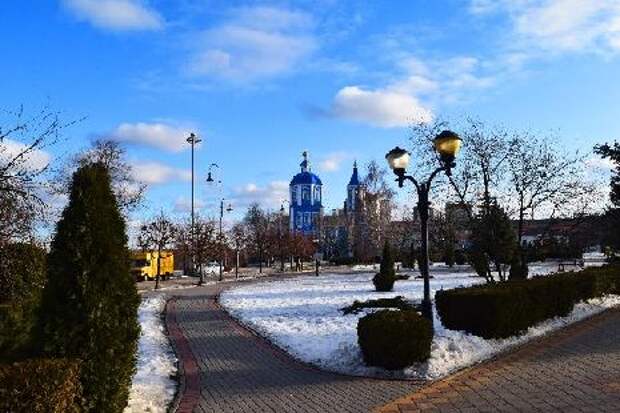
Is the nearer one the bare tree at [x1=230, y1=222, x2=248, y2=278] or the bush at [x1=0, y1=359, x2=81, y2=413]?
the bush at [x1=0, y1=359, x2=81, y2=413]

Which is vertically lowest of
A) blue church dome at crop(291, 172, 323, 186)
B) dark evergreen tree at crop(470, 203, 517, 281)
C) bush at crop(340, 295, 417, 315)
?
bush at crop(340, 295, 417, 315)

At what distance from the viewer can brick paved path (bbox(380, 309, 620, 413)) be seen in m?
7.92

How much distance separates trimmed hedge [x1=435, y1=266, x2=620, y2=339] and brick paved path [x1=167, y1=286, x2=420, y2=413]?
336cm

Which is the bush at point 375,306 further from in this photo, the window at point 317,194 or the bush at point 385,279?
the window at point 317,194

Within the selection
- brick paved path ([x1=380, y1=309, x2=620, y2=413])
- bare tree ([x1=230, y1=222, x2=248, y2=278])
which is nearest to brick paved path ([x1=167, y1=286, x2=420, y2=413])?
brick paved path ([x1=380, y1=309, x2=620, y2=413])

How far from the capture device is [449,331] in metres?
12.5

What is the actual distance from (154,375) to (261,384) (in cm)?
194

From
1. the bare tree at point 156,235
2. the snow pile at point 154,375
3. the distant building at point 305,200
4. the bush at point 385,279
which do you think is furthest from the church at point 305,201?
the snow pile at point 154,375

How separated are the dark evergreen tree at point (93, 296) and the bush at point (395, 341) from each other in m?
4.38

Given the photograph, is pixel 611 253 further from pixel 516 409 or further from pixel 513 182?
pixel 516 409

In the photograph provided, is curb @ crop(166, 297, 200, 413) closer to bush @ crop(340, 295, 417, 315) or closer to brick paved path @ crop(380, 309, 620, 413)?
brick paved path @ crop(380, 309, 620, 413)

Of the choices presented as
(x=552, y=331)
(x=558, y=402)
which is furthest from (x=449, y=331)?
(x=558, y=402)

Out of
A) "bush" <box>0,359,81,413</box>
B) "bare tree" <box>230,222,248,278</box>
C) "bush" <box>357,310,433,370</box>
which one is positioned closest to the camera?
"bush" <box>0,359,81,413</box>

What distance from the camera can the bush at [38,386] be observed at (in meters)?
5.44
